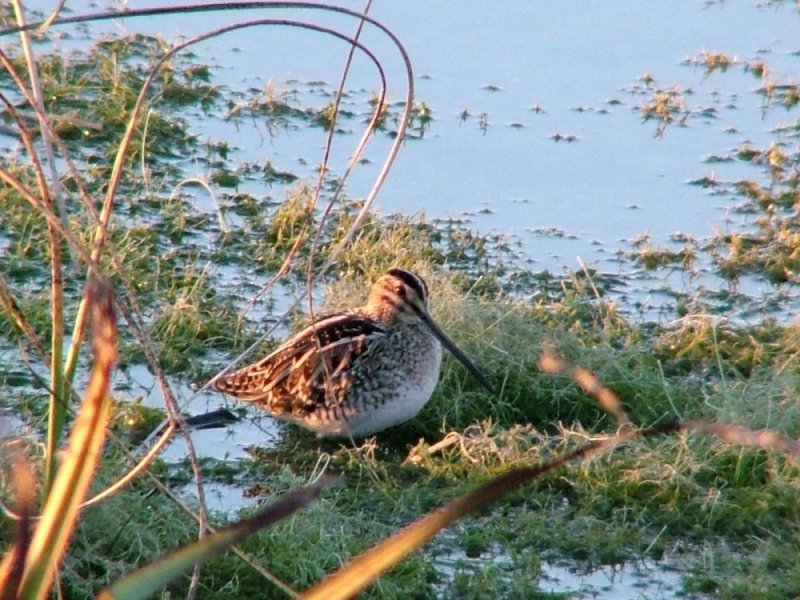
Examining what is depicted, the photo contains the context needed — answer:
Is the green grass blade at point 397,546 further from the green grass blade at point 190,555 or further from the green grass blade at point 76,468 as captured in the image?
the green grass blade at point 76,468

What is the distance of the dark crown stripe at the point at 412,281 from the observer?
5504 mm

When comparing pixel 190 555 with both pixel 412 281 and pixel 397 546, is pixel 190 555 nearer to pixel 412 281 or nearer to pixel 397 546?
pixel 397 546

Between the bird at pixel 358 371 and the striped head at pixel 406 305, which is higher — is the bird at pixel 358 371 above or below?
below

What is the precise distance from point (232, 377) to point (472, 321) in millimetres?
924

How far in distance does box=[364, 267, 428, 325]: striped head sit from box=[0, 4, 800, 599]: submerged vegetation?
0.88 feet

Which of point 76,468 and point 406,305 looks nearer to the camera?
point 76,468

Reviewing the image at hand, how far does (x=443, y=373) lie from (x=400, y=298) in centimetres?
33

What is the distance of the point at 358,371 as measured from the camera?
5359 millimetres

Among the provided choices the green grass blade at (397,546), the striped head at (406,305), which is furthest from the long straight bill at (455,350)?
the green grass blade at (397,546)

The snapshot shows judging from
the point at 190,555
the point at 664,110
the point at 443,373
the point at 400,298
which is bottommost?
the point at 443,373

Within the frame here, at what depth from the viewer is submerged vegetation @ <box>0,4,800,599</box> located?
4.30m

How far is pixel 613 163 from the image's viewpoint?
8070mm

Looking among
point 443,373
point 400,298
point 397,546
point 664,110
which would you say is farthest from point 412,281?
point 397,546

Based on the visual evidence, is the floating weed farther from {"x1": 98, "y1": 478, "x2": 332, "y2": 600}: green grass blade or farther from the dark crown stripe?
{"x1": 98, "y1": 478, "x2": 332, "y2": 600}: green grass blade
